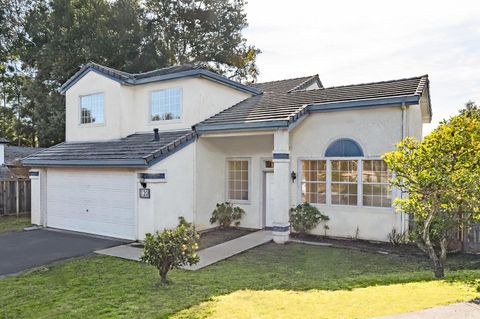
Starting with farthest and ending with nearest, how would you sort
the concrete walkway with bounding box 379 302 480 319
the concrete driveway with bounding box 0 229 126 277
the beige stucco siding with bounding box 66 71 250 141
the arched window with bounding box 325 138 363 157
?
1. the beige stucco siding with bounding box 66 71 250 141
2. the arched window with bounding box 325 138 363 157
3. the concrete driveway with bounding box 0 229 126 277
4. the concrete walkway with bounding box 379 302 480 319

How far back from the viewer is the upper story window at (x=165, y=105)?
47.2 feet

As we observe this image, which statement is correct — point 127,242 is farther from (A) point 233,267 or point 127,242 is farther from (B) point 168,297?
(B) point 168,297

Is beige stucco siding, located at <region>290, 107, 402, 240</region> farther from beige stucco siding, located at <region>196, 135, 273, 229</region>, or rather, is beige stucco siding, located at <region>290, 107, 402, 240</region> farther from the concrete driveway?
the concrete driveway

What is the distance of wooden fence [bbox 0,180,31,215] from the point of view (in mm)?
17797

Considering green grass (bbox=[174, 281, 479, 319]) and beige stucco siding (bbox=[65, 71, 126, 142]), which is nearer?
green grass (bbox=[174, 281, 479, 319])

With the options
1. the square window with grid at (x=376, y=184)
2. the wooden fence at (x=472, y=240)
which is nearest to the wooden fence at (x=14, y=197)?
the square window with grid at (x=376, y=184)

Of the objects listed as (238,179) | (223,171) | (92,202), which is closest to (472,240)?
(238,179)

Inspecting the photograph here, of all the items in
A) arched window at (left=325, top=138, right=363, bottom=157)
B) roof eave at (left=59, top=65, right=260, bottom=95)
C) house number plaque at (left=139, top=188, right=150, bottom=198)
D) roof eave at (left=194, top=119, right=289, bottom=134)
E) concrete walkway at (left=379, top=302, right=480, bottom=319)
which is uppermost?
roof eave at (left=59, top=65, right=260, bottom=95)

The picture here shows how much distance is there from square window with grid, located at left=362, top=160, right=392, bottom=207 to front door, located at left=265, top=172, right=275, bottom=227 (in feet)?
11.9

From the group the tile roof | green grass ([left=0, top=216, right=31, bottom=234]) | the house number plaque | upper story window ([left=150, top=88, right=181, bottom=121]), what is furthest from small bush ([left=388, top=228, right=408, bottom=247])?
the tile roof

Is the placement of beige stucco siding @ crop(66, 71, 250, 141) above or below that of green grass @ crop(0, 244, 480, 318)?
above

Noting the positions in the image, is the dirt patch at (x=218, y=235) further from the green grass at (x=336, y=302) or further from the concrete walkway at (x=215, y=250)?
the green grass at (x=336, y=302)

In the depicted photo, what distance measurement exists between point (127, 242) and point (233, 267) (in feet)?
15.8

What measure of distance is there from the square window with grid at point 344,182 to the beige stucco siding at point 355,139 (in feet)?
0.90
